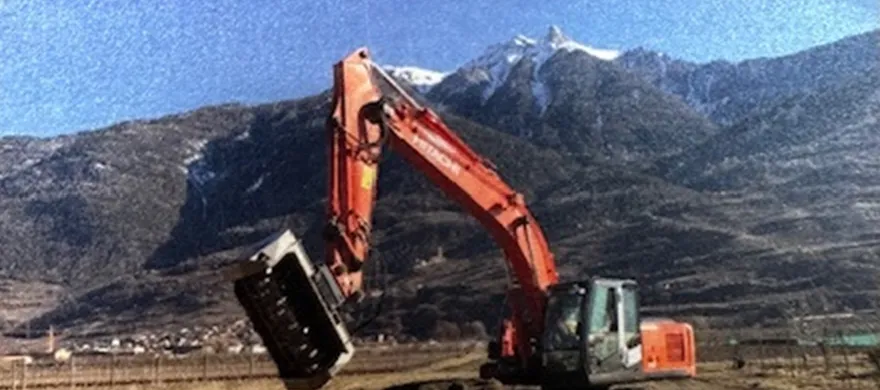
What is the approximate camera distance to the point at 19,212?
534 ft

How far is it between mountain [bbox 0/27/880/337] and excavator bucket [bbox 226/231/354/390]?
49163 mm

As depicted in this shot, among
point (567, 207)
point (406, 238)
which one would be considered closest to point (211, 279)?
point (406, 238)

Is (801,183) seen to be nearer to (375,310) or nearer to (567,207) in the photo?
(567,207)

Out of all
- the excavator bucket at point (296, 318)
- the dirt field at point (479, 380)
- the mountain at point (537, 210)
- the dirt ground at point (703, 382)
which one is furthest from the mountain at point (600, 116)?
the excavator bucket at point (296, 318)

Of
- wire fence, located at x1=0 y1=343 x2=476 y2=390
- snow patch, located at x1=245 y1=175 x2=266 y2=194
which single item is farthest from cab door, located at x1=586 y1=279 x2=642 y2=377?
snow patch, located at x1=245 y1=175 x2=266 y2=194

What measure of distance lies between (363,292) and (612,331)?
336 centimetres

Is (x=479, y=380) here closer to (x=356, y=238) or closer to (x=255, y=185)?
(x=356, y=238)

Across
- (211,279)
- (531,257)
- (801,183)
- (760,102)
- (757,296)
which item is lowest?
(531,257)

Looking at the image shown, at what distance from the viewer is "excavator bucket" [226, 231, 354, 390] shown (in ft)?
41.3

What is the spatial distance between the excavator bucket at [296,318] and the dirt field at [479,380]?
15.5 feet

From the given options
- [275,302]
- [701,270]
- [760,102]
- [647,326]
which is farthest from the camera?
[760,102]

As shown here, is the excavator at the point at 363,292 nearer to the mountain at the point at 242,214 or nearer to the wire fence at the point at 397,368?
the wire fence at the point at 397,368

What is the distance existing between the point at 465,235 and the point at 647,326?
364 ft

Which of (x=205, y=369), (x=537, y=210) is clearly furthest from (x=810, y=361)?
(x=537, y=210)
